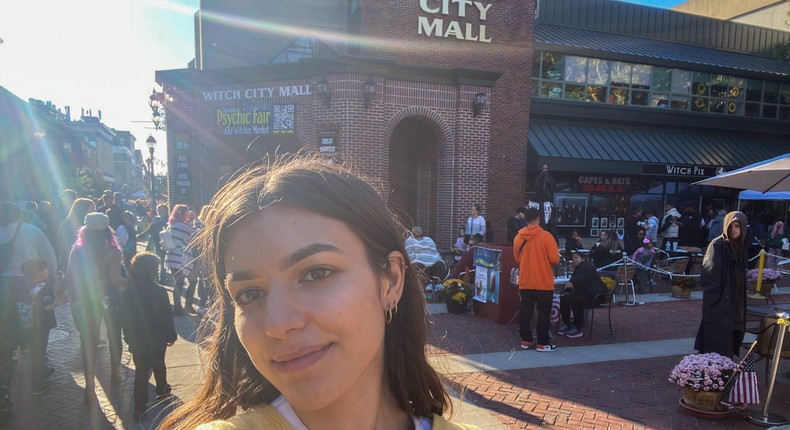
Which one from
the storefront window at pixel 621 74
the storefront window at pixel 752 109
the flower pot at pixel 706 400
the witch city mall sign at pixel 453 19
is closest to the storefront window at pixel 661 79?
→ the storefront window at pixel 621 74

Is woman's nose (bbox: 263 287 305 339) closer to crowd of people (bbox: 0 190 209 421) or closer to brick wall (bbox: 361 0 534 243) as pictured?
crowd of people (bbox: 0 190 209 421)

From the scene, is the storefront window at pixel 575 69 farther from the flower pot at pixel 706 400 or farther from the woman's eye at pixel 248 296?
the woman's eye at pixel 248 296

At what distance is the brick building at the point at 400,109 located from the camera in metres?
11.9

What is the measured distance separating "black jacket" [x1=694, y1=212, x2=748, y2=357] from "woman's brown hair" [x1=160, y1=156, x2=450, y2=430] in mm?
4993

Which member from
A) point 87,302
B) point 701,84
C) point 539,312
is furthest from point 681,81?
point 87,302

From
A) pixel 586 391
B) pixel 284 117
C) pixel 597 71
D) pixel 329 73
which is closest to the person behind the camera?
pixel 586 391

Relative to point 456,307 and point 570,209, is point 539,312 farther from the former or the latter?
point 570,209

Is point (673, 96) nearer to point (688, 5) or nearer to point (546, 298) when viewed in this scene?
point (546, 298)

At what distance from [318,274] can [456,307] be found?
7168 millimetres

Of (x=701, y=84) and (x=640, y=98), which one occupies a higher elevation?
(x=701, y=84)

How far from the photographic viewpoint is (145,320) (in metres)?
4.04

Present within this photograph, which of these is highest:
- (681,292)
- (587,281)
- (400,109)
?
(400,109)

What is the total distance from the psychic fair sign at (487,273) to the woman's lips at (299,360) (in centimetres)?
657

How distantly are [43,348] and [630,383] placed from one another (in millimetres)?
6336
